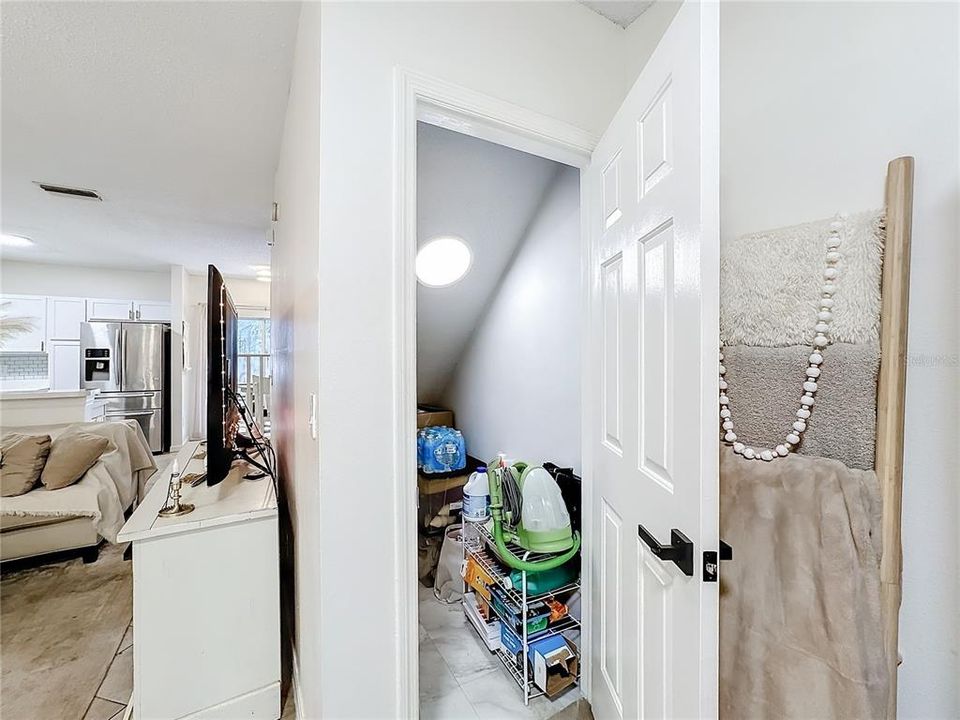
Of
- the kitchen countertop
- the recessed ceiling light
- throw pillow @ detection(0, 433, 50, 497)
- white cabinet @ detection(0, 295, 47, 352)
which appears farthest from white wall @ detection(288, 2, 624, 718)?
white cabinet @ detection(0, 295, 47, 352)

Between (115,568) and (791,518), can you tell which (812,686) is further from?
(115,568)

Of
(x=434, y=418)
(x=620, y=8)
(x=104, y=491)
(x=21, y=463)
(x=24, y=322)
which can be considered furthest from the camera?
(x=24, y=322)

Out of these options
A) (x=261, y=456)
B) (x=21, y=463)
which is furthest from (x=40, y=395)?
(x=261, y=456)

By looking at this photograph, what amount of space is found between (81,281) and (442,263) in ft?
16.8

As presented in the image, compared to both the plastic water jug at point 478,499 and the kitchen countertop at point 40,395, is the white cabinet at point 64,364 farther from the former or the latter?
the plastic water jug at point 478,499

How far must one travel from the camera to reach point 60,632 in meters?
1.94

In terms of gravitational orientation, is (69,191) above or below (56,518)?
above

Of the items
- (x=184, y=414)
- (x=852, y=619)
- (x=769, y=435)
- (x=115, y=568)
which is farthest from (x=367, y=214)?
(x=184, y=414)

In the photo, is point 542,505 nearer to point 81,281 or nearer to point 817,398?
point 817,398

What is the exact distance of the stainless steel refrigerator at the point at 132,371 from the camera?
475cm

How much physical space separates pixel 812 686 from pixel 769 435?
18.3 inches

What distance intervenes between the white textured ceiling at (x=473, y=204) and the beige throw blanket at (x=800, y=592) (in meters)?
1.53

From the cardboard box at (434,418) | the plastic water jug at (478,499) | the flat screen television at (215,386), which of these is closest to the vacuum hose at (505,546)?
the plastic water jug at (478,499)

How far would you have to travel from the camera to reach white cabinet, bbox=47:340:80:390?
185 inches
